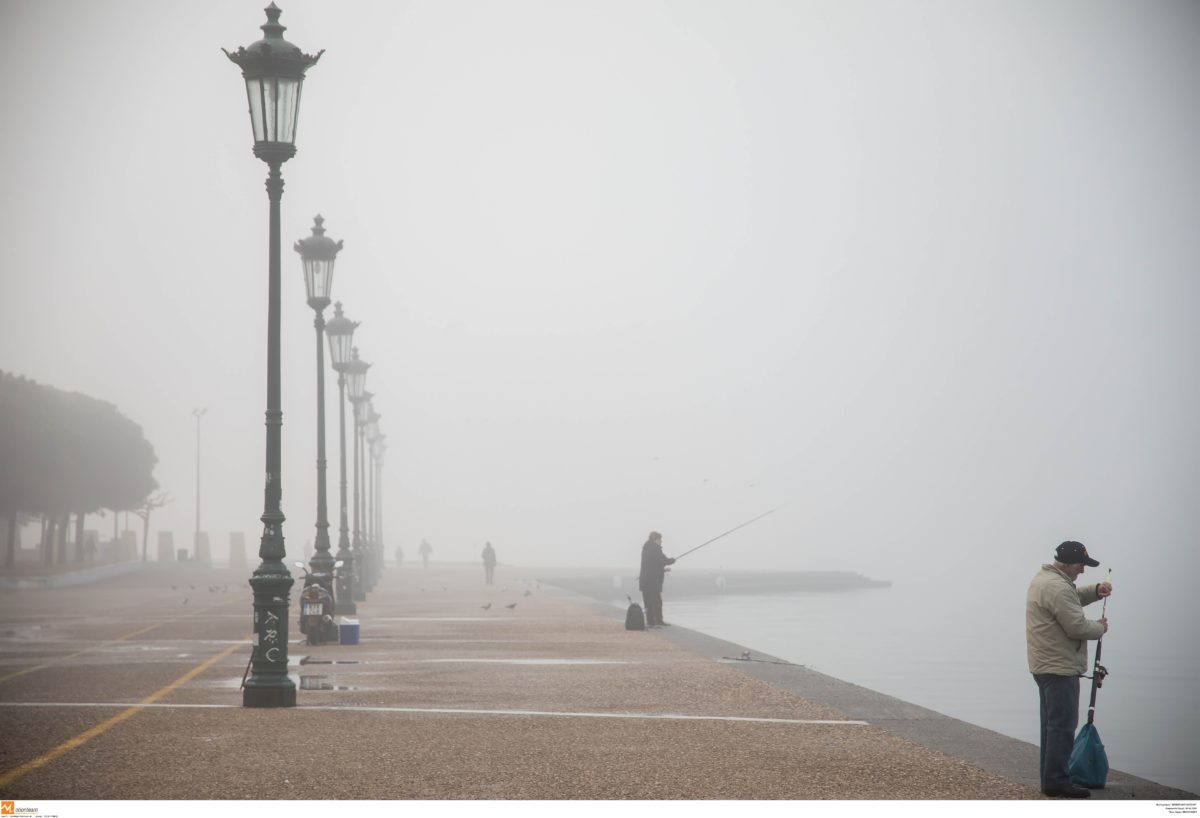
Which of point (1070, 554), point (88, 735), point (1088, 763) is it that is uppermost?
point (1070, 554)

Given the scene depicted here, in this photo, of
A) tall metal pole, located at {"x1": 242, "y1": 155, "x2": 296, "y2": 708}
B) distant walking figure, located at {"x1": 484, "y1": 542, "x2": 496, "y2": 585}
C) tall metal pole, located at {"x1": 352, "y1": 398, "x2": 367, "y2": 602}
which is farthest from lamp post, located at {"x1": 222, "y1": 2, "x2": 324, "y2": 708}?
distant walking figure, located at {"x1": 484, "y1": 542, "x2": 496, "y2": 585}

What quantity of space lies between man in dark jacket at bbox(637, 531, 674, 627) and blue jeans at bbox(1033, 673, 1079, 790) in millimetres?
18622

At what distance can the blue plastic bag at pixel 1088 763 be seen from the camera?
968 cm

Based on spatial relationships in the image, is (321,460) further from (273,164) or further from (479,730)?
(479,730)

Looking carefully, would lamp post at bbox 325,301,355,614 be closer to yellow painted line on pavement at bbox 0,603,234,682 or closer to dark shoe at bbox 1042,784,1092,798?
yellow painted line on pavement at bbox 0,603,234,682

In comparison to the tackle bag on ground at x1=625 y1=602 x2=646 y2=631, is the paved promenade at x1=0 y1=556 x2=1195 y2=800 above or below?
below

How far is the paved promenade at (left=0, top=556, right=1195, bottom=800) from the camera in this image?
962 centimetres

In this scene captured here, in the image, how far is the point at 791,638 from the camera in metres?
51.0

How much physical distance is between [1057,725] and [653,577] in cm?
1952

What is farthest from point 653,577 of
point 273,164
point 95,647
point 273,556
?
point 273,164

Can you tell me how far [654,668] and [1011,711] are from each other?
14.2 m

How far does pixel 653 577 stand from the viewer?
29125 mm

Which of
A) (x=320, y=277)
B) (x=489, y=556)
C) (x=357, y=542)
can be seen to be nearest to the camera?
(x=320, y=277)
